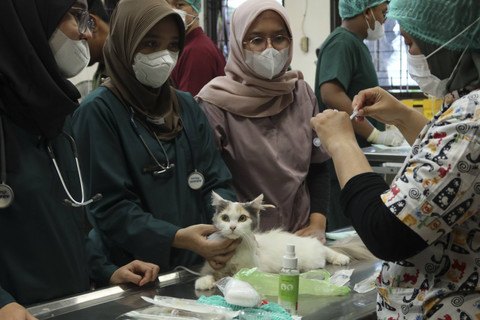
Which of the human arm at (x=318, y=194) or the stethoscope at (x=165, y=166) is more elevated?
the stethoscope at (x=165, y=166)

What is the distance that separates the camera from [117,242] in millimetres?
1947

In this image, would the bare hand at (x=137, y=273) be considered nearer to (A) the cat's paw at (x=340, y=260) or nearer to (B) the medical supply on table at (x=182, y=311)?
(B) the medical supply on table at (x=182, y=311)

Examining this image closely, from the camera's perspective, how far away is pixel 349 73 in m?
3.61

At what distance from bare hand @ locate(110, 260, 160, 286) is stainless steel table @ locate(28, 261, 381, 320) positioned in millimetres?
24

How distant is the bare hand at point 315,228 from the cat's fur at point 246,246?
414 millimetres

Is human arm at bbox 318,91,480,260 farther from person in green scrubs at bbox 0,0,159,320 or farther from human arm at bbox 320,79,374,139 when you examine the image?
human arm at bbox 320,79,374,139

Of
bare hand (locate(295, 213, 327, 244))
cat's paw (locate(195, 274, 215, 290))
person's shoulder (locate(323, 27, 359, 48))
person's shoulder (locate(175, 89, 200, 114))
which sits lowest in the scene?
bare hand (locate(295, 213, 327, 244))

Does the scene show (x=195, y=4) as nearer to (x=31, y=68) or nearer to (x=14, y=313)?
(x=31, y=68)

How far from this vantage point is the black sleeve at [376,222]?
1.20 metres

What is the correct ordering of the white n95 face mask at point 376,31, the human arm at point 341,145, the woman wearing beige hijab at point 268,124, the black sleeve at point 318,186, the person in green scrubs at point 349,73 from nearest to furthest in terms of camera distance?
the human arm at point 341,145 → the woman wearing beige hijab at point 268,124 → the black sleeve at point 318,186 → the person in green scrubs at point 349,73 → the white n95 face mask at point 376,31

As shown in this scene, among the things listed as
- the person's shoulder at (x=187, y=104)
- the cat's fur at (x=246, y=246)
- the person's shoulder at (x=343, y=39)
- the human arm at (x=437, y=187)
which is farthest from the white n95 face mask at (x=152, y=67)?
the person's shoulder at (x=343, y=39)

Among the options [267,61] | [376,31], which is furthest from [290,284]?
[376,31]

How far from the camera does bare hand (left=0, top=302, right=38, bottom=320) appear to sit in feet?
4.42

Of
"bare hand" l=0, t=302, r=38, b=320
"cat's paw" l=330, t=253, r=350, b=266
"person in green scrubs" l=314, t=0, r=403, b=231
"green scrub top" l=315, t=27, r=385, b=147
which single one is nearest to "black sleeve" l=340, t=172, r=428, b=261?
"cat's paw" l=330, t=253, r=350, b=266
